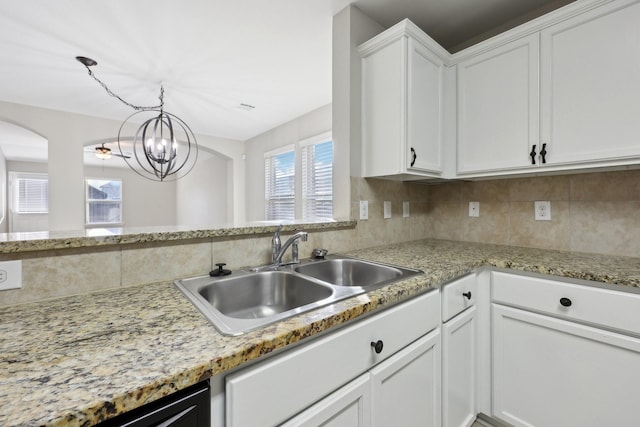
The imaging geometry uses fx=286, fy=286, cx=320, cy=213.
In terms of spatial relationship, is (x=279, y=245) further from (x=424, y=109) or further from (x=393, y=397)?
(x=424, y=109)

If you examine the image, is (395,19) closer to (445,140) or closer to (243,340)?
(445,140)

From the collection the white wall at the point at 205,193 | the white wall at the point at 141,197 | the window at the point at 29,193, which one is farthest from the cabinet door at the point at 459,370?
the window at the point at 29,193

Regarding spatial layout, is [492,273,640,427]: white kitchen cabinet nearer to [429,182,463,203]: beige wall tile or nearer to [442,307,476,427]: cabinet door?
[442,307,476,427]: cabinet door

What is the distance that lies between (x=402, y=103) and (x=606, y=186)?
119cm

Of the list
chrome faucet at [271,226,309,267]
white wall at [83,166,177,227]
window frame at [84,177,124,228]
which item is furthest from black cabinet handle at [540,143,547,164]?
window frame at [84,177,124,228]

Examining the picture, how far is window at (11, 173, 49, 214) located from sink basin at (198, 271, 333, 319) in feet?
30.4

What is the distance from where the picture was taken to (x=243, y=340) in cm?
63

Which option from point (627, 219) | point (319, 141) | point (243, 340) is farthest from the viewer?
point (319, 141)

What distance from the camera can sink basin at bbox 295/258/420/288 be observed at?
1.38 m

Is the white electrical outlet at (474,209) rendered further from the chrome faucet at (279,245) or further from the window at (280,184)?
the window at (280,184)

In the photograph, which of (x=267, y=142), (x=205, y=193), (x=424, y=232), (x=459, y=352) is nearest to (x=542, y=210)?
(x=424, y=232)

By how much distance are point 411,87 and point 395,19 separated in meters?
0.70

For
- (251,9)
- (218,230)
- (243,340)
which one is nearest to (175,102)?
(251,9)

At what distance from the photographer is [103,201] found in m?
7.75
